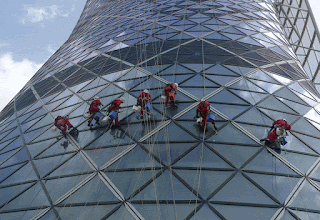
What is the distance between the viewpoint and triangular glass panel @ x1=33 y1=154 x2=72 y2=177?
450 inches

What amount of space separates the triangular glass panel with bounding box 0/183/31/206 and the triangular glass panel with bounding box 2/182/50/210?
1.20 ft

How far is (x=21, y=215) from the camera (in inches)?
380

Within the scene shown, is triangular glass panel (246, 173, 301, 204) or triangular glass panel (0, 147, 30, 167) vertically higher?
triangular glass panel (0, 147, 30, 167)

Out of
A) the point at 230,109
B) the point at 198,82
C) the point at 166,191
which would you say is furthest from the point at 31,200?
the point at 198,82

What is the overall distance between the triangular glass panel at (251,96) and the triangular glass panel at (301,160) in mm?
3430

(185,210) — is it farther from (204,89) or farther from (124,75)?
(124,75)

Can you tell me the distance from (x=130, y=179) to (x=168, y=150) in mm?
2004

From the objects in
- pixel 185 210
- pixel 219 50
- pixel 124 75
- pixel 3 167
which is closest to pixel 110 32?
pixel 124 75

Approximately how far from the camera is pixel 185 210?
8195 millimetres

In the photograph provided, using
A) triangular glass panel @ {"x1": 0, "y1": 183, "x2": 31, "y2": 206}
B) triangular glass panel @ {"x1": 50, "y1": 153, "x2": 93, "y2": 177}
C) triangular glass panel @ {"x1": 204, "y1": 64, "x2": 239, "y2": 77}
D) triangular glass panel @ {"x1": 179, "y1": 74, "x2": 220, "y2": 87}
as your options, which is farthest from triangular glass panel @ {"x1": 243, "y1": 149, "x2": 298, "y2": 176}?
triangular glass panel @ {"x1": 0, "y1": 183, "x2": 31, "y2": 206}

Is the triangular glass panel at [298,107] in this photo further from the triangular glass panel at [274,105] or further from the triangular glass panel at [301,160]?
the triangular glass panel at [301,160]

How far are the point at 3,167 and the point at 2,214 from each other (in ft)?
13.1

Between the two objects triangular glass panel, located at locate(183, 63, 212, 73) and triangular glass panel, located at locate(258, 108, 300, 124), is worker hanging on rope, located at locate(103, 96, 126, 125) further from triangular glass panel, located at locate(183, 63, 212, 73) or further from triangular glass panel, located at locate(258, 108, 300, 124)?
triangular glass panel, located at locate(258, 108, 300, 124)

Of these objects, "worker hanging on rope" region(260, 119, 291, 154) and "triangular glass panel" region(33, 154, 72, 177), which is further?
"triangular glass panel" region(33, 154, 72, 177)
